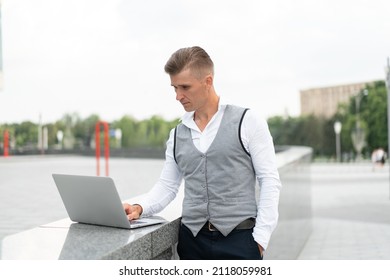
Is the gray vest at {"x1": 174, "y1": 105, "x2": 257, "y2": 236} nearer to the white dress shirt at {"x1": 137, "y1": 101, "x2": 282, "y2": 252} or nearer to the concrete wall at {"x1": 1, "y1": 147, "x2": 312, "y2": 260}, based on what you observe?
the white dress shirt at {"x1": 137, "y1": 101, "x2": 282, "y2": 252}

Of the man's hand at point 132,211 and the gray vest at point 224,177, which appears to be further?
the man's hand at point 132,211

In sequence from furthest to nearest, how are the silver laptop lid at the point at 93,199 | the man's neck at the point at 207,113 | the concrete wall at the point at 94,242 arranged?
1. the man's neck at the point at 207,113
2. the silver laptop lid at the point at 93,199
3. the concrete wall at the point at 94,242

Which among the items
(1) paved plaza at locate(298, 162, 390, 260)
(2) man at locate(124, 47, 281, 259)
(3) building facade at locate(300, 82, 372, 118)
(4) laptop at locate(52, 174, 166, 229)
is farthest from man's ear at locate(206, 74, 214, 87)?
(3) building facade at locate(300, 82, 372, 118)

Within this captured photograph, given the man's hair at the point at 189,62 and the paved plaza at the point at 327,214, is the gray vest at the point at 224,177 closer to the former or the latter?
the man's hair at the point at 189,62

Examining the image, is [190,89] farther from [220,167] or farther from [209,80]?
[220,167]

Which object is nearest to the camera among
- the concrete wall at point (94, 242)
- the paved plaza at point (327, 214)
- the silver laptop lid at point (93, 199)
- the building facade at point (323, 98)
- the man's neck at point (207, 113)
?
the concrete wall at point (94, 242)

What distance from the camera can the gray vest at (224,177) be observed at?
195 cm

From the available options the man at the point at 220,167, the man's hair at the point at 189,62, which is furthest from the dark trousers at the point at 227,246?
the man's hair at the point at 189,62

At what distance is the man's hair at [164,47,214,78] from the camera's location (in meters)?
1.93

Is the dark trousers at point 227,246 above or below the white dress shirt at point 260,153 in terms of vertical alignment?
below

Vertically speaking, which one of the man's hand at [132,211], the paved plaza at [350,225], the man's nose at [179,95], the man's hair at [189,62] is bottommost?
the paved plaza at [350,225]

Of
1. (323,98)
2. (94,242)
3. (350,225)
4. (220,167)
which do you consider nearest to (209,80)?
(220,167)
